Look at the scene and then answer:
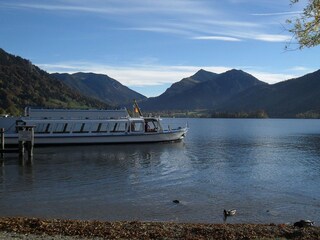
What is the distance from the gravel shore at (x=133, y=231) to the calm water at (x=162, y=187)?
4193 millimetres

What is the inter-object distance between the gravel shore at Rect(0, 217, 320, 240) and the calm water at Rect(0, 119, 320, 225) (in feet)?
13.8

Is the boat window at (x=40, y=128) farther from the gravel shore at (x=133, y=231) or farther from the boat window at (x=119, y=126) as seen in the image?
the gravel shore at (x=133, y=231)

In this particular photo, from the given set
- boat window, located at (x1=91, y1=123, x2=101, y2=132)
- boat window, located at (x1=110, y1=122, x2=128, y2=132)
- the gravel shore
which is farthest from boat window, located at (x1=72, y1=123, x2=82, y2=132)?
the gravel shore

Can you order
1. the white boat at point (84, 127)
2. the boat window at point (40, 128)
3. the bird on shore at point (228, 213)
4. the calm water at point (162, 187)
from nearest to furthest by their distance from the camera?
the bird on shore at point (228, 213), the calm water at point (162, 187), the white boat at point (84, 127), the boat window at point (40, 128)

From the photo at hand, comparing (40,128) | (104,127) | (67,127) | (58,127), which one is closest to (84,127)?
(67,127)

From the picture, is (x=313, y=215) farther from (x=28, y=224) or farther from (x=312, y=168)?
(x=312, y=168)

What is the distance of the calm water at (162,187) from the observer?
23.6 m

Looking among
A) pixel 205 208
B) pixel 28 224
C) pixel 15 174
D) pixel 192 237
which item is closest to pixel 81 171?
pixel 15 174

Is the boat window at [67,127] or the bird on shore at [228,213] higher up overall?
the boat window at [67,127]

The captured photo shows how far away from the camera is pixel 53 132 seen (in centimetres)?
6756

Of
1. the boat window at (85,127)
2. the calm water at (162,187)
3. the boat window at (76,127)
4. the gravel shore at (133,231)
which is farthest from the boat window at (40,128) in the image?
the gravel shore at (133,231)

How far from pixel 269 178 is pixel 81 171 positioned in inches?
659

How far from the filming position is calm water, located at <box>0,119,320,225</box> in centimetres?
2358

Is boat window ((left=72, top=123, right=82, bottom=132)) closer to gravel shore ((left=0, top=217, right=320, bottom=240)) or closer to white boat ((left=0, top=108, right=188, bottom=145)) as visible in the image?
white boat ((left=0, top=108, right=188, bottom=145))
